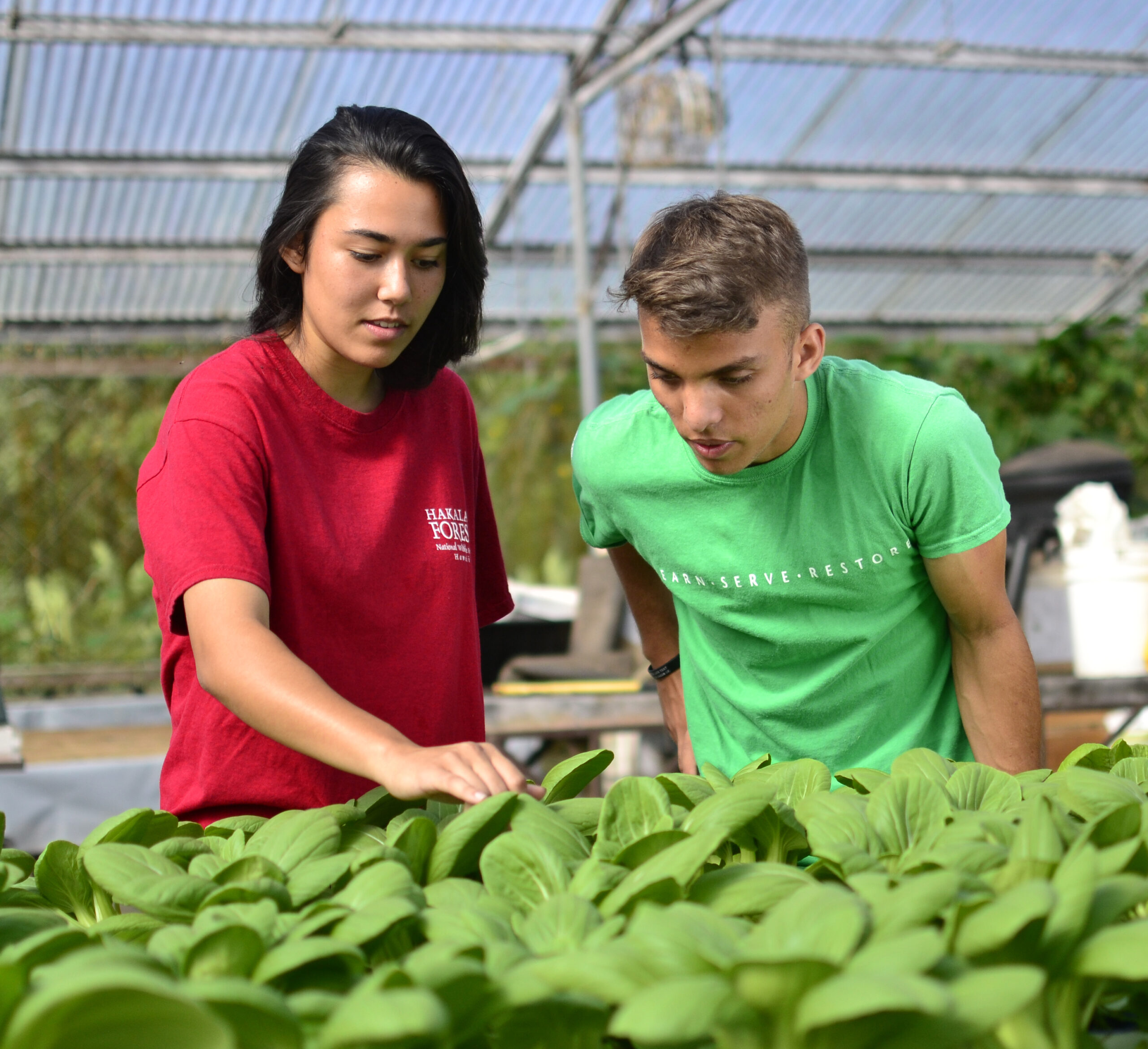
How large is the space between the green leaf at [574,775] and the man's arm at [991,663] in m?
0.53

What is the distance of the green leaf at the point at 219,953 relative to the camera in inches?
20.6

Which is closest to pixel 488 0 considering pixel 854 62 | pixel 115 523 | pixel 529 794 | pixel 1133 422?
pixel 854 62

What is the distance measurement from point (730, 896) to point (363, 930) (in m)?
0.19

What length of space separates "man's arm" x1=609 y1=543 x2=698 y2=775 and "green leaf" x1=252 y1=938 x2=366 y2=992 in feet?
3.33

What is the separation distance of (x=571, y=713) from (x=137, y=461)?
6234 mm

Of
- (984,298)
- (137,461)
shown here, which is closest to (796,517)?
(137,461)

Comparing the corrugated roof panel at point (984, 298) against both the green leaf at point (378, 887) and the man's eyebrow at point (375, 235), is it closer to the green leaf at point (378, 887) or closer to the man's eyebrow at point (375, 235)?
the man's eyebrow at point (375, 235)

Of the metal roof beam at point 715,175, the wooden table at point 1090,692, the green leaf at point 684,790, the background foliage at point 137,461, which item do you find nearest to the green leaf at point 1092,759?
the green leaf at point 684,790

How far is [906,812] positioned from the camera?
74 cm

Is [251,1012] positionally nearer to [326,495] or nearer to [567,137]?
[326,495]

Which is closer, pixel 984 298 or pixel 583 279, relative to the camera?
pixel 583 279

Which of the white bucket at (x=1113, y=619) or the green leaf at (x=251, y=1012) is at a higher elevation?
the green leaf at (x=251, y=1012)

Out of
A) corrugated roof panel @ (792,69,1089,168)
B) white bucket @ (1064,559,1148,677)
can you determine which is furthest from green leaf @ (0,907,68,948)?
corrugated roof panel @ (792,69,1089,168)

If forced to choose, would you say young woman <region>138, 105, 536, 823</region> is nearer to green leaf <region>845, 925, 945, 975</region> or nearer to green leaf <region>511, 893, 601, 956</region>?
green leaf <region>511, 893, 601, 956</region>
